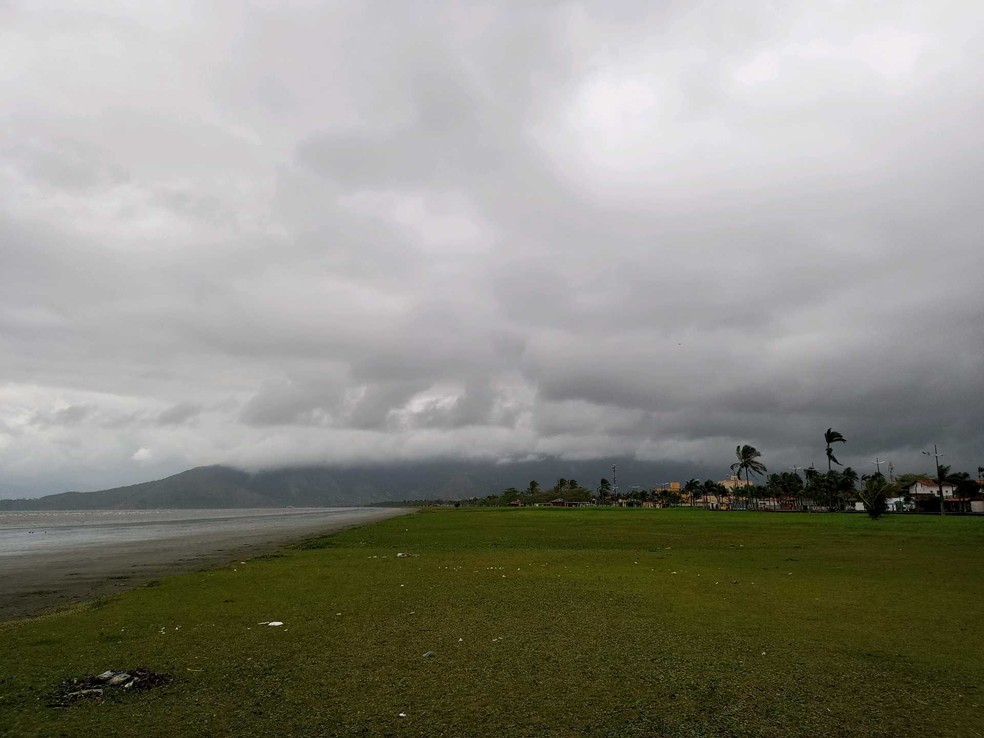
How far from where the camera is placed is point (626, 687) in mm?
7367

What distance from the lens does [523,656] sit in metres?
8.77

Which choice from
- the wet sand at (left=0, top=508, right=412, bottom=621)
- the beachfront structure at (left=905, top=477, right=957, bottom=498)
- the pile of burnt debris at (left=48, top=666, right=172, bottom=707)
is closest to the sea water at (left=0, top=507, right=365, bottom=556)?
the wet sand at (left=0, top=508, right=412, bottom=621)

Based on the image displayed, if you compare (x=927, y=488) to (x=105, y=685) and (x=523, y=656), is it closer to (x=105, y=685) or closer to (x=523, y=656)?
(x=523, y=656)

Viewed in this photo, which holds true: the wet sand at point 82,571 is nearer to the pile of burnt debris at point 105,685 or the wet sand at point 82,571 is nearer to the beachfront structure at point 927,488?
→ the pile of burnt debris at point 105,685

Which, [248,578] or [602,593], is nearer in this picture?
[602,593]

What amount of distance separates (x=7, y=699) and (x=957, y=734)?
1055 centimetres

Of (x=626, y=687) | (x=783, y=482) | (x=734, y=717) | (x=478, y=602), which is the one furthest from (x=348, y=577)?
(x=783, y=482)

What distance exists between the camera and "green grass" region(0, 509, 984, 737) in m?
6.42

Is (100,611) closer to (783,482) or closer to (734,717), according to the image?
(734,717)

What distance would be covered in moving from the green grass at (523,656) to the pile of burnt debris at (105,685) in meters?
0.22

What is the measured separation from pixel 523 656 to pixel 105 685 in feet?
18.0

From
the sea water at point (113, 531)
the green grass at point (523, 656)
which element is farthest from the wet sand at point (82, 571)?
the sea water at point (113, 531)

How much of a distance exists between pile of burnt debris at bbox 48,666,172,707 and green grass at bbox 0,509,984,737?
22cm

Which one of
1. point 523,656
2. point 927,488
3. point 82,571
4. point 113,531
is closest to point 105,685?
point 523,656
